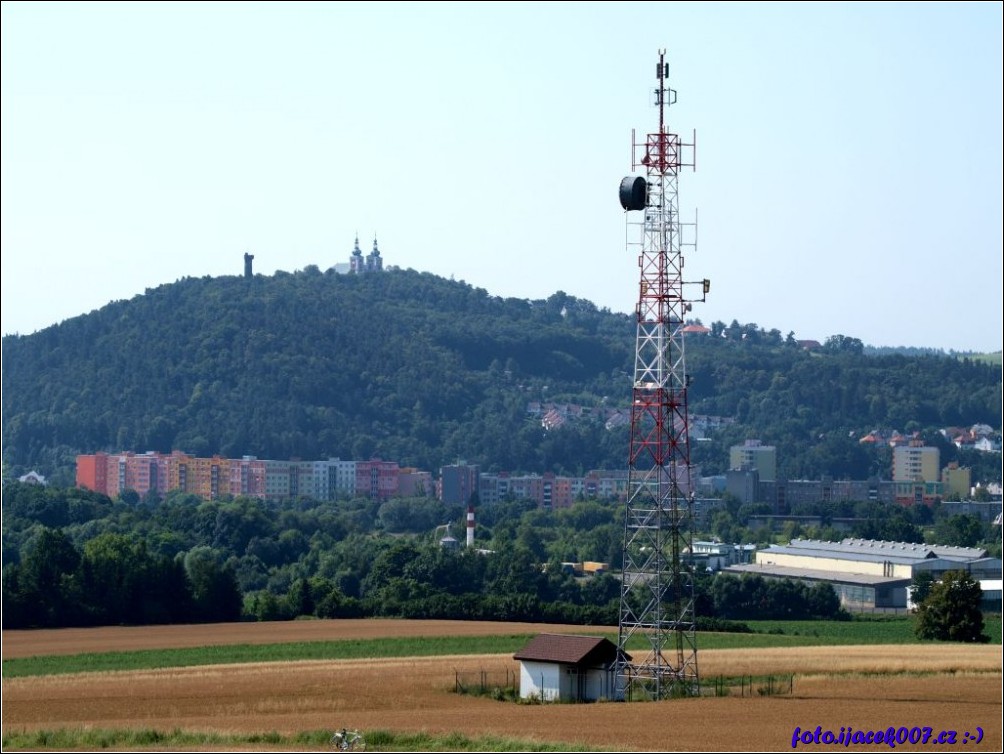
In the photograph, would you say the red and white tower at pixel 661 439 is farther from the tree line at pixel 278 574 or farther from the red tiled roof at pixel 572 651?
the tree line at pixel 278 574

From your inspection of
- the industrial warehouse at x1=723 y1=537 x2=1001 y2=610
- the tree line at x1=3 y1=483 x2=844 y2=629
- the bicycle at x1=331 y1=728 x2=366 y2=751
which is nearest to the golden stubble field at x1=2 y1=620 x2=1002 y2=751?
the bicycle at x1=331 y1=728 x2=366 y2=751

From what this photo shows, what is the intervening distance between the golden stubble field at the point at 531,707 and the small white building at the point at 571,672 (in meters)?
1.15

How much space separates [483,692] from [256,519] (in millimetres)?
68134

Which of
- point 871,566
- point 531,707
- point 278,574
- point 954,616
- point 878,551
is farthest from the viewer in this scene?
point 878,551

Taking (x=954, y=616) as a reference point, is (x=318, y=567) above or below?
below

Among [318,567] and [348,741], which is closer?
[348,741]

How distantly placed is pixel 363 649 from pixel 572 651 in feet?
57.2

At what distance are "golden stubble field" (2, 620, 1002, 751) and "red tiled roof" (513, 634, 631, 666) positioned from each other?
4.30 feet

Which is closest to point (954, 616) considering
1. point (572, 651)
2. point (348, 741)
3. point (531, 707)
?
point (572, 651)

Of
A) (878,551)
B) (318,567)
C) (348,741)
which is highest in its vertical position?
(348,741)

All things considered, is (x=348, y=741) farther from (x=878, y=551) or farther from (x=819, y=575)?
(x=878, y=551)

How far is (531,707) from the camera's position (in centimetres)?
3366

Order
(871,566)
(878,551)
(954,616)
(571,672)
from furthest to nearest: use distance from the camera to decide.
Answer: (878,551)
(871,566)
(954,616)
(571,672)

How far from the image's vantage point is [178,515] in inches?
4178
